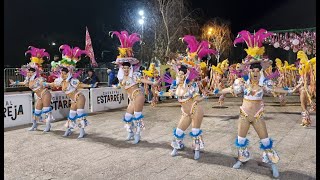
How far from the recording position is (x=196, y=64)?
5723 mm

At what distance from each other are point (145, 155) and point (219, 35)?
28.2 m

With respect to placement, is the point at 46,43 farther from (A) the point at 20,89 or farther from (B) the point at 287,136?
(B) the point at 287,136

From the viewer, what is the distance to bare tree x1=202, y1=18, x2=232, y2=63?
32.2m

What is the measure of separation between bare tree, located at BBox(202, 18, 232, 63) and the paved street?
24014mm

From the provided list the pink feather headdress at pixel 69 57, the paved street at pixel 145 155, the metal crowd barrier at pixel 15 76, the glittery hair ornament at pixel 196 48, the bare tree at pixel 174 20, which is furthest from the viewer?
the bare tree at pixel 174 20

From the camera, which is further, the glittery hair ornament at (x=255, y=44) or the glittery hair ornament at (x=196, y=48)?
the glittery hair ornament at (x=196, y=48)

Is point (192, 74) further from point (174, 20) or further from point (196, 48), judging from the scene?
point (174, 20)

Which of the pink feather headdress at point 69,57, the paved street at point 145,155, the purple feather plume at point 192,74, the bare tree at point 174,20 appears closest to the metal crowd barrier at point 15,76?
the bare tree at point 174,20

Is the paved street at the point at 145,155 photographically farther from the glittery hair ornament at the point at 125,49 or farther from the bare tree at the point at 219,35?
the bare tree at the point at 219,35

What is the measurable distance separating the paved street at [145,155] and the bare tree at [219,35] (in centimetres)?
2401

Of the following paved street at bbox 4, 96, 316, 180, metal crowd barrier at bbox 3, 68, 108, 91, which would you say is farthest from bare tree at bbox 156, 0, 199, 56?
paved street at bbox 4, 96, 316, 180

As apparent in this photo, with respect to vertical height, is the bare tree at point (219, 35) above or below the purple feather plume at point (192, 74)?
above

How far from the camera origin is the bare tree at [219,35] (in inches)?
1267

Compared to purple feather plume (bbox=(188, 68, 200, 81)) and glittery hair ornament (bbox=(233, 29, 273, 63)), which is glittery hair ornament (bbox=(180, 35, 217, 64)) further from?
glittery hair ornament (bbox=(233, 29, 273, 63))
